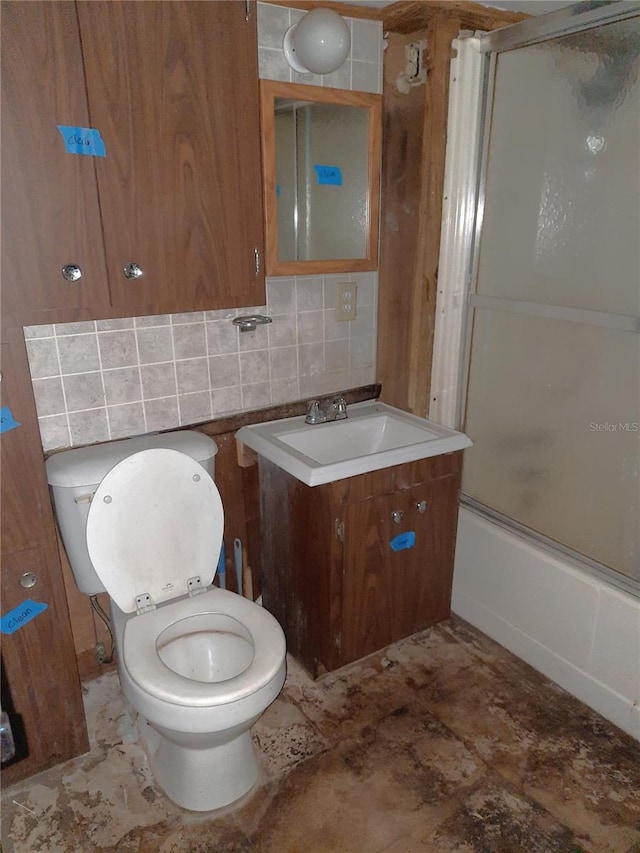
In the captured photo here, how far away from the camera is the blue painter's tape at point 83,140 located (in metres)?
1.36

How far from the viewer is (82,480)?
1537 mm

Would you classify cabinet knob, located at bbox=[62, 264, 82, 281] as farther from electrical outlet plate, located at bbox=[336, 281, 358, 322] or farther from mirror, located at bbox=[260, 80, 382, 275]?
electrical outlet plate, located at bbox=[336, 281, 358, 322]

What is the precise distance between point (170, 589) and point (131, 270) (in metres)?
0.87

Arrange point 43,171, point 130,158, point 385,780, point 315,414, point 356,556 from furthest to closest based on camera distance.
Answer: point 315,414 → point 356,556 → point 385,780 → point 130,158 → point 43,171

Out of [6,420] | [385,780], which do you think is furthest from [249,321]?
[385,780]

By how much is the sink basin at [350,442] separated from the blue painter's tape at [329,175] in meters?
0.78

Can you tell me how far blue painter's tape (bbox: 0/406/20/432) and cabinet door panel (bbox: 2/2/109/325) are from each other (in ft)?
0.66

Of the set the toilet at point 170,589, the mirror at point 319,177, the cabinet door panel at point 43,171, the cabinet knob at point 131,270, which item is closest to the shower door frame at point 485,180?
the mirror at point 319,177

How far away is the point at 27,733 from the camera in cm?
156

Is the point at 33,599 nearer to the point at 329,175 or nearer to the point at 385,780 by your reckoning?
the point at 385,780

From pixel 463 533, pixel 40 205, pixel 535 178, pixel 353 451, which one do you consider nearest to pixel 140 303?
pixel 40 205

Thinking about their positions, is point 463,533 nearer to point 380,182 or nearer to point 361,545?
point 361,545

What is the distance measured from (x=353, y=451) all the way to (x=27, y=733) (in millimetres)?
1251

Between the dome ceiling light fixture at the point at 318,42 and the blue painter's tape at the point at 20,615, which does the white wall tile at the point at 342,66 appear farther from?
the blue painter's tape at the point at 20,615
